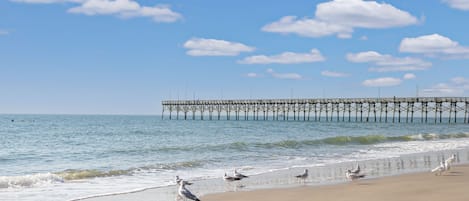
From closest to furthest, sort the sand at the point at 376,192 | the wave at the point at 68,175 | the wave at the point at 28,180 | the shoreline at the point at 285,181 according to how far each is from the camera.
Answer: the sand at the point at 376,192, the shoreline at the point at 285,181, the wave at the point at 28,180, the wave at the point at 68,175

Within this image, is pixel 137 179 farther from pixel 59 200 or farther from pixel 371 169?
pixel 371 169

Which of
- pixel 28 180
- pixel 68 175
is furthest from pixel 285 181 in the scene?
pixel 28 180

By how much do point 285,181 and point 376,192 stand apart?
8.64 ft

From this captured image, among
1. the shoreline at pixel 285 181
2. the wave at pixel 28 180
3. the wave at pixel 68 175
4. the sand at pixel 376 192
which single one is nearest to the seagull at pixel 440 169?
the shoreline at pixel 285 181

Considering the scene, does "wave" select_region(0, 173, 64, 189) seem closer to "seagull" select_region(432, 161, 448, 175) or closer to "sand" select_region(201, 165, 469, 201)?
"sand" select_region(201, 165, 469, 201)

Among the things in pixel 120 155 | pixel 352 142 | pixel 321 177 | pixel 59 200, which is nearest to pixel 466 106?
pixel 352 142

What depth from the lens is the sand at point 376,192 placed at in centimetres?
857

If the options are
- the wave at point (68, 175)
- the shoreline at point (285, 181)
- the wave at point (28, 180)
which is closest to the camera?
the shoreline at point (285, 181)

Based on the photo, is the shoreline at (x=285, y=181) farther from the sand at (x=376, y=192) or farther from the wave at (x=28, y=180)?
the wave at (x=28, y=180)

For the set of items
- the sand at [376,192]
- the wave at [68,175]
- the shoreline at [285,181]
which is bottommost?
the wave at [68,175]

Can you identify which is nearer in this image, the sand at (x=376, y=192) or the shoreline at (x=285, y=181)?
the sand at (x=376, y=192)

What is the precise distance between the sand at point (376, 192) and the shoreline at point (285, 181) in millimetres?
384

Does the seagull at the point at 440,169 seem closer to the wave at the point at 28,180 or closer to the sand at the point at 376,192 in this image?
the sand at the point at 376,192

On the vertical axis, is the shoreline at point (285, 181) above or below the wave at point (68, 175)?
above
